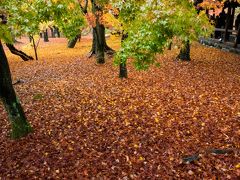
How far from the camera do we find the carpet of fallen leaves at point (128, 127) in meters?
6.12

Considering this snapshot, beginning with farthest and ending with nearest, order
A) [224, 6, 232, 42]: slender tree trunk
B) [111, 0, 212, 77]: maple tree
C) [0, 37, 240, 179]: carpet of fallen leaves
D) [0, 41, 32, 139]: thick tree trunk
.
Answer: [224, 6, 232, 42]: slender tree trunk < [111, 0, 212, 77]: maple tree < [0, 41, 32, 139]: thick tree trunk < [0, 37, 240, 179]: carpet of fallen leaves

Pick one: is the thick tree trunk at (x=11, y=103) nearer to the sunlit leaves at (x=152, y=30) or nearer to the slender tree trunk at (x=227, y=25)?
the sunlit leaves at (x=152, y=30)

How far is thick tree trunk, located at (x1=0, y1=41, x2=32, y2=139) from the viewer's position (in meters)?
6.60

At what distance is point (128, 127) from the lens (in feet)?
26.6

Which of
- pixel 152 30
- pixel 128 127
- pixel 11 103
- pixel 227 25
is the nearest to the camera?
pixel 11 103

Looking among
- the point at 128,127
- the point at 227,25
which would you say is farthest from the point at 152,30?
the point at 227,25

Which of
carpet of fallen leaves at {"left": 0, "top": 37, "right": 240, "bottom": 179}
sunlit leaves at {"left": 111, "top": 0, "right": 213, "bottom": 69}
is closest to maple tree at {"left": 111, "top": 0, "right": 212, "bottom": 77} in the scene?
sunlit leaves at {"left": 111, "top": 0, "right": 213, "bottom": 69}

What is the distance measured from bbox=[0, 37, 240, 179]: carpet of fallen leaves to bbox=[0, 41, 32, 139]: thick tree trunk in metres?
0.27

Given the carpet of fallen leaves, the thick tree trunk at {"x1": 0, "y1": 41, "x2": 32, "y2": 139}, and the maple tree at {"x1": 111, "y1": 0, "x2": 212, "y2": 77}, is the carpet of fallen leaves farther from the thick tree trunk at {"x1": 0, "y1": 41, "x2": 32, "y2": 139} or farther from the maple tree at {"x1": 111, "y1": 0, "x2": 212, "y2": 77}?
the maple tree at {"x1": 111, "y1": 0, "x2": 212, "y2": 77}

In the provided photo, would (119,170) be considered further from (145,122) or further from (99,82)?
(99,82)

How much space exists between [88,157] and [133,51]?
3.92 meters

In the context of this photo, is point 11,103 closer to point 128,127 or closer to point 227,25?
point 128,127

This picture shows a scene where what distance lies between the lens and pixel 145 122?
8375 mm

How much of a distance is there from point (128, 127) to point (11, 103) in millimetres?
3352
